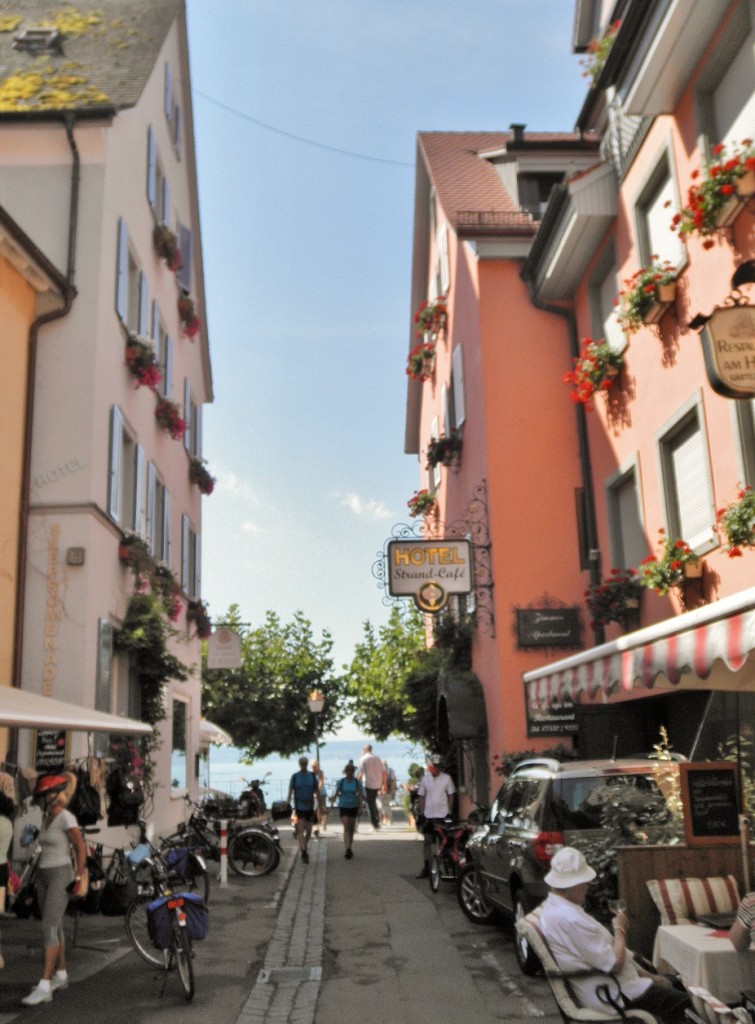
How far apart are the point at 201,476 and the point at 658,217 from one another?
542 inches

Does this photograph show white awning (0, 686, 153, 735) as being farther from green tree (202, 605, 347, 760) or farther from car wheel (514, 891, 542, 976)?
green tree (202, 605, 347, 760)

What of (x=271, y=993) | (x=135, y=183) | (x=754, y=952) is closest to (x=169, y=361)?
(x=135, y=183)

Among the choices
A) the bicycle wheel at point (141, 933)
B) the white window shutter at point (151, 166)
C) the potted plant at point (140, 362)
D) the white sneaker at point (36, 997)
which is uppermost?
the white window shutter at point (151, 166)

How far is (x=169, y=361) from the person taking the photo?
840 inches

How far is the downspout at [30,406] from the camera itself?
542 inches

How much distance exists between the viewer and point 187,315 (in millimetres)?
22766

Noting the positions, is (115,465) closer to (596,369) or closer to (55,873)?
(596,369)

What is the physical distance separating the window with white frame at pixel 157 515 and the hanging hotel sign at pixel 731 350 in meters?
12.0

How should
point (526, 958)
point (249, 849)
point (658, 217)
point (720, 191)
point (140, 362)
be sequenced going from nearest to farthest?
point (526, 958)
point (720, 191)
point (658, 217)
point (249, 849)
point (140, 362)

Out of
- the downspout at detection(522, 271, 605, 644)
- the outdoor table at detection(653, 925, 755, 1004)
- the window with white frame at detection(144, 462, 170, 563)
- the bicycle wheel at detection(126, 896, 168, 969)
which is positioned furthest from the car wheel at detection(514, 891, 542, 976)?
the window with white frame at detection(144, 462, 170, 563)

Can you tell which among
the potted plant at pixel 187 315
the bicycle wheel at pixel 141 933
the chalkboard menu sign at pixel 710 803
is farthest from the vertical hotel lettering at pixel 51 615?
the potted plant at pixel 187 315

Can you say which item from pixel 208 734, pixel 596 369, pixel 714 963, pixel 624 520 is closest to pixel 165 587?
pixel 624 520

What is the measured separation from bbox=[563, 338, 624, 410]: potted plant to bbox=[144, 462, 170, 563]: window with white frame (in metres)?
7.50

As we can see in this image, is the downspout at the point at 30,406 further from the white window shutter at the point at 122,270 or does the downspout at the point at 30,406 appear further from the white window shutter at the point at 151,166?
the white window shutter at the point at 151,166
